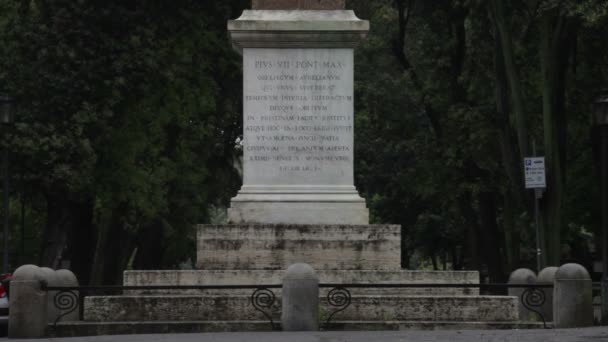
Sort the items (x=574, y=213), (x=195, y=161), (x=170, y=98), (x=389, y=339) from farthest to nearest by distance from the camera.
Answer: (x=574, y=213)
(x=195, y=161)
(x=170, y=98)
(x=389, y=339)

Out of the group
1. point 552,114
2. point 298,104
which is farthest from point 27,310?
point 552,114

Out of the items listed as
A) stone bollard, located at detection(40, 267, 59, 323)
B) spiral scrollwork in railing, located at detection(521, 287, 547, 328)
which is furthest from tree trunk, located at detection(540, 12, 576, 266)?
stone bollard, located at detection(40, 267, 59, 323)

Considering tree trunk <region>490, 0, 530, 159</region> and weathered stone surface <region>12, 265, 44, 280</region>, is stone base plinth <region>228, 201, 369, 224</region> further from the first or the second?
tree trunk <region>490, 0, 530, 159</region>

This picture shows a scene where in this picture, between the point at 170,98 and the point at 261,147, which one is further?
the point at 170,98

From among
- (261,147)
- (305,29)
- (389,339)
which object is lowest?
(389,339)

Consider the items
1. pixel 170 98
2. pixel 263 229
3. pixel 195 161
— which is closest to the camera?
pixel 263 229

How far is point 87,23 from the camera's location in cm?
3622

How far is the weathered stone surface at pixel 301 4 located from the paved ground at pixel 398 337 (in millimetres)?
6199

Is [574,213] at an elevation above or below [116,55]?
below

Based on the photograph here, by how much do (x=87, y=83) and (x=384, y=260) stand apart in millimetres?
14965

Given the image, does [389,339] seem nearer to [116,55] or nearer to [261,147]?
[261,147]

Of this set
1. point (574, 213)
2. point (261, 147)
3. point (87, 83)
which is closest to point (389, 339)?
point (261, 147)

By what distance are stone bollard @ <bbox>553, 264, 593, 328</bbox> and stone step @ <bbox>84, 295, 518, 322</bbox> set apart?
40.3 inches

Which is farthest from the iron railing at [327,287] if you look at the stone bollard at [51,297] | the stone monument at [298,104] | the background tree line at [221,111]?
the background tree line at [221,111]
